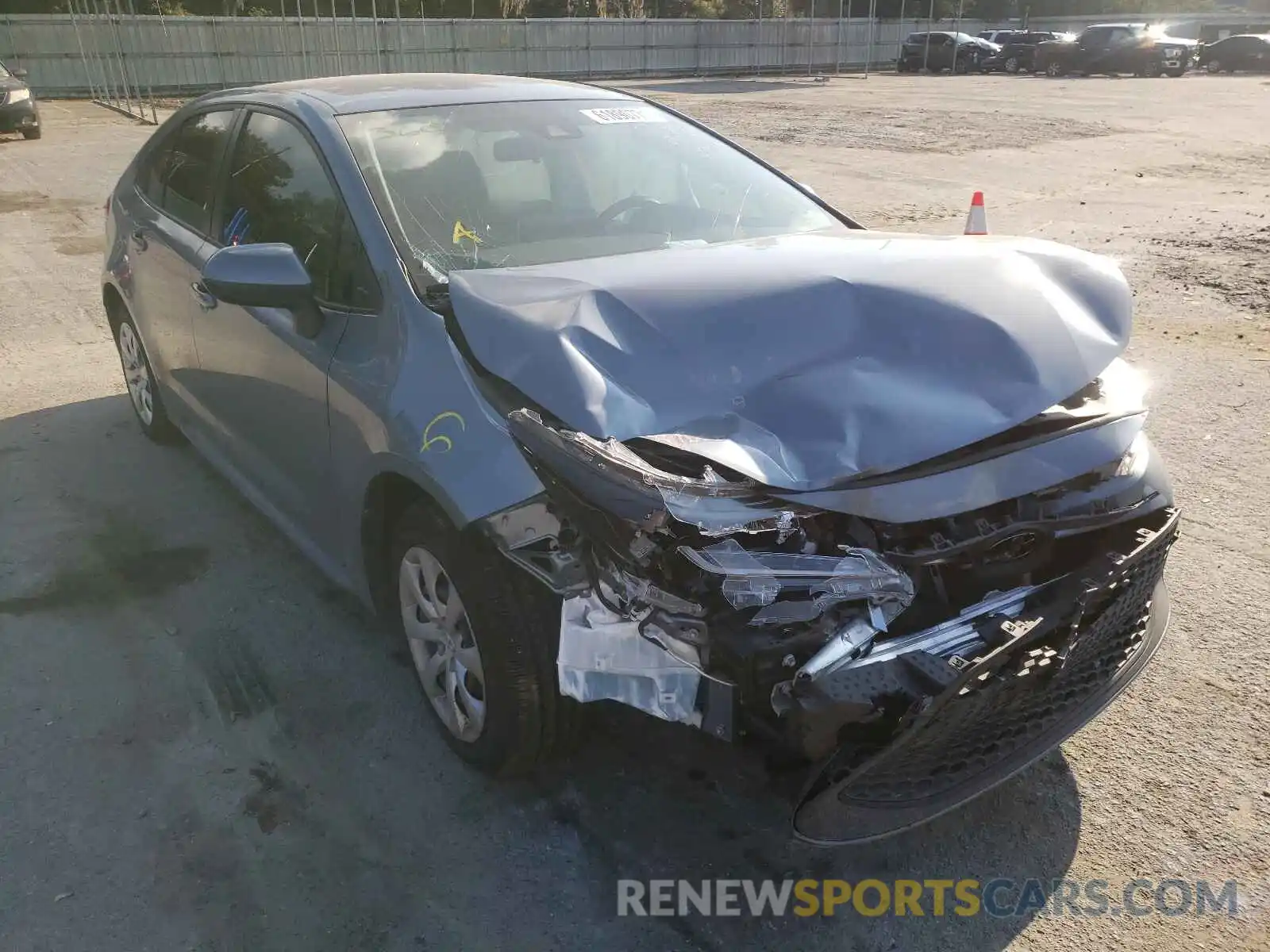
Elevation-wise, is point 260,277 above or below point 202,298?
above

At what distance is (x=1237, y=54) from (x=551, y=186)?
41.9 m

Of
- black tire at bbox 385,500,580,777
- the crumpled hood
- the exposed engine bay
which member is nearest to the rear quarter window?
the crumpled hood

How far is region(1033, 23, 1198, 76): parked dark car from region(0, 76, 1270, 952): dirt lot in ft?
115

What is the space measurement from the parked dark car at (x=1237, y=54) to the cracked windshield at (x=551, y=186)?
41.0 m

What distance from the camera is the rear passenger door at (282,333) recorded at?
123 inches

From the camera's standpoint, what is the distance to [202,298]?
3.94 meters

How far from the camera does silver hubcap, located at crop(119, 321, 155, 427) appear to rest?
199 inches

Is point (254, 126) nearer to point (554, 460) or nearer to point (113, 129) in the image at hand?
point (554, 460)

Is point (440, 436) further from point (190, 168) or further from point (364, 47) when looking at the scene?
point (364, 47)

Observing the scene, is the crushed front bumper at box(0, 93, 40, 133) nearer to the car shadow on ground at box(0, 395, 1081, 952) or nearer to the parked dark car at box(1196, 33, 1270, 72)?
the car shadow on ground at box(0, 395, 1081, 952)

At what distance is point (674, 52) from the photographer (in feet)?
124

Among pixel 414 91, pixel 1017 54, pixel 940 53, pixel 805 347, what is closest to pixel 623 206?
pixel 414 91

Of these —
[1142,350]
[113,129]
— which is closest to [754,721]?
[1142,350]

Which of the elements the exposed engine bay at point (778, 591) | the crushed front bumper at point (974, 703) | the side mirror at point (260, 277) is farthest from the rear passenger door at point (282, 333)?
the crushed front bumper at point (974, 703)
